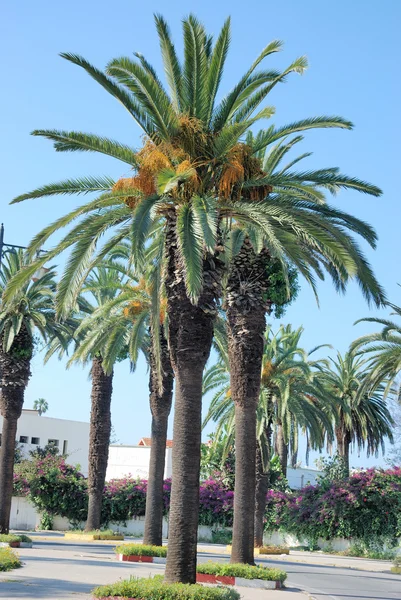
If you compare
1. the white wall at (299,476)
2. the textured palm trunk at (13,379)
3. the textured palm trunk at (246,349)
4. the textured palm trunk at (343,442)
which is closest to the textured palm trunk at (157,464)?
the textured palm trunk at (246,349)

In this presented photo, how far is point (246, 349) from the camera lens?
71.1 ft

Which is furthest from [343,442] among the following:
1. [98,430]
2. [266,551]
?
[98,430]

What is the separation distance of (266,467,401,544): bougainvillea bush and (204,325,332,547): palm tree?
4.65 metres

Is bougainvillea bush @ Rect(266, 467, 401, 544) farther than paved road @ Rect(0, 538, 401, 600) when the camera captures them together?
Yes

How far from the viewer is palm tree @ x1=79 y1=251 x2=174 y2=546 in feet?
87.0

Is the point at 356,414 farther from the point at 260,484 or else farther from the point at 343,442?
the point at 260,484

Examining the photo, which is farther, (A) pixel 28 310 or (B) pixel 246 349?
(A) pixel 28 310

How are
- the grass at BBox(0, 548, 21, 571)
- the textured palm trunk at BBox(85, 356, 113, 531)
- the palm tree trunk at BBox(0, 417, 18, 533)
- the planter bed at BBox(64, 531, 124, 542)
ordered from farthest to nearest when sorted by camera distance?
the textured palm trunk at BBox(85, 356, 113, 531)
the planter bed at BBox(64, 531, 124, 542)
the palm tree trunk at BBox(0, 417, 18, 533)
the grass at BBox(0, 548, 21, 571)

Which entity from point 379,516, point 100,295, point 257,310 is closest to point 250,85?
point 257,310

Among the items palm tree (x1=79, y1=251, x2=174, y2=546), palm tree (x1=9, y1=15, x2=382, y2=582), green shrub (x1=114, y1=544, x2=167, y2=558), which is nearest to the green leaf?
palm tree (x1=9, y1=15, x2=382, y2=582)

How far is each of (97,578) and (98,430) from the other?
20.2 metres

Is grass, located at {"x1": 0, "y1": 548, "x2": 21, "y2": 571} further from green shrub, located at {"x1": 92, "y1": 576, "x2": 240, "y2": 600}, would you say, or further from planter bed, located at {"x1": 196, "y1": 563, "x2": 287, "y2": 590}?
green shrub, located at {"x1": 92, "y1": 576, "x2": 240, "y2": 600}

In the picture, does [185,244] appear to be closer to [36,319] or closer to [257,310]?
[257,310]

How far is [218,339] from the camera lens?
27.7m
